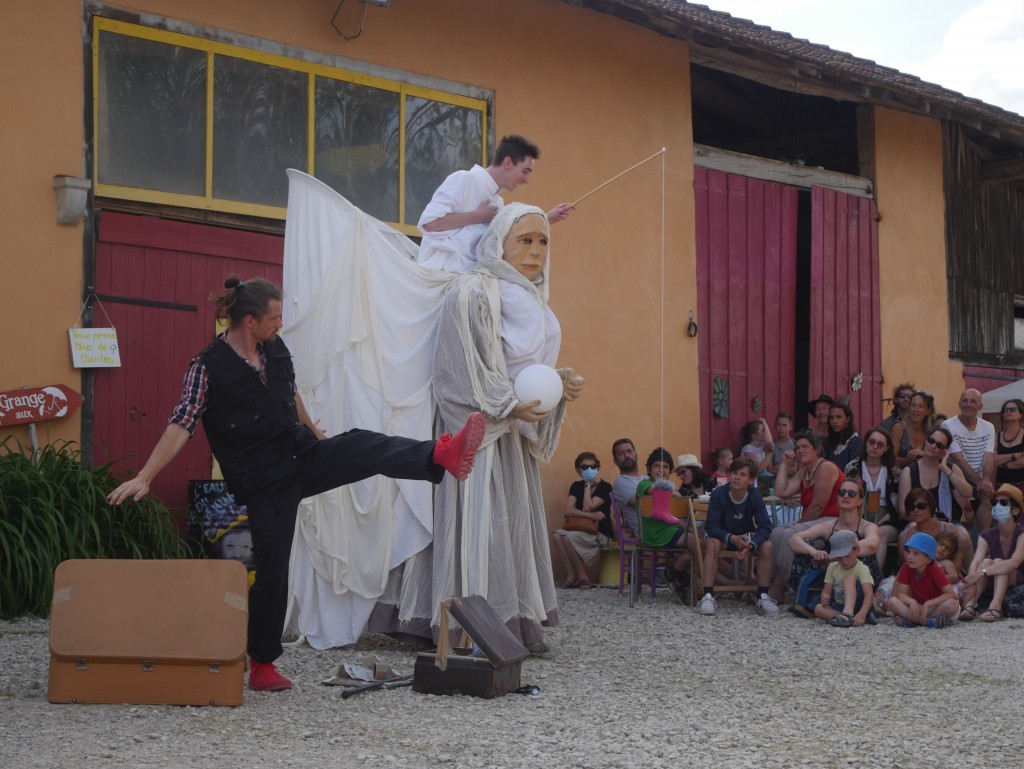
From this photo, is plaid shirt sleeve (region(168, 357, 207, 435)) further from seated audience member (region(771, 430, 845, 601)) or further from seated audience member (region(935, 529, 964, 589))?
seated audience member (region(935, 529, 964, 589))

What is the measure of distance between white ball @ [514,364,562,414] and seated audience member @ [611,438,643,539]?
3783mm

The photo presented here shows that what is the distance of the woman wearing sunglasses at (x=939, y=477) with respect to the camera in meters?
10.2

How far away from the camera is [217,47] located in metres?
9.63

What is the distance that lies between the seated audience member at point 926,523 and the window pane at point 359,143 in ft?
14.6

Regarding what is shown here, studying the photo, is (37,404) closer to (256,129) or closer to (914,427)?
(256,129)

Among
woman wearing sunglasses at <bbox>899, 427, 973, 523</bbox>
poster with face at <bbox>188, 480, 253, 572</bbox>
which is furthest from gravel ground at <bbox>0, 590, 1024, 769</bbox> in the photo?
woman wearing sunglasses at <bbox>899, 427, 973, 523</bbox>

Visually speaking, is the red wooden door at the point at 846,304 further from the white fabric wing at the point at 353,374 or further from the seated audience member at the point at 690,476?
the white fabric wing at the point at 353,374

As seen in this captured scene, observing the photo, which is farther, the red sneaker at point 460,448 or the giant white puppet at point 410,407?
the giant white puppet at point 410,407

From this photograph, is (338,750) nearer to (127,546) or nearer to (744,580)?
(127,546)

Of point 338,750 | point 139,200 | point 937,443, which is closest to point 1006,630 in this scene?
point 937,443

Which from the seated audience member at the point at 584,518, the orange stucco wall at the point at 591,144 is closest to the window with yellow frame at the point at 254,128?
the orange stucco wall at the point at 591,144

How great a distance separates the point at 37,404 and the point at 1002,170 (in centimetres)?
1188

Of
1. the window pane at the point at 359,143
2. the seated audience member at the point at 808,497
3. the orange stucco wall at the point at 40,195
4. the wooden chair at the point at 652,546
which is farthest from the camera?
the window pane at the point at 359,143

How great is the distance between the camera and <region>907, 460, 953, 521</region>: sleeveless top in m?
10.2
